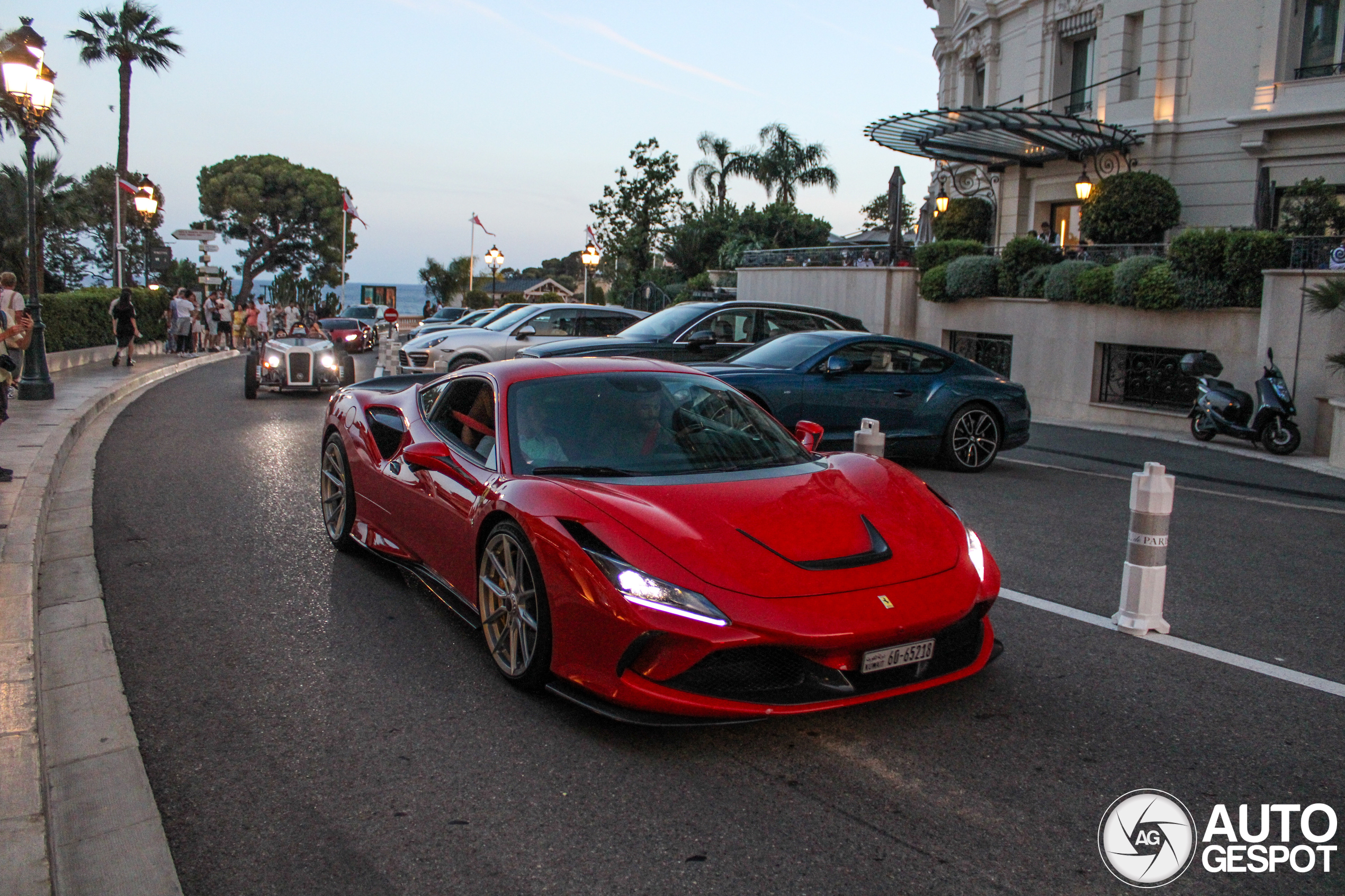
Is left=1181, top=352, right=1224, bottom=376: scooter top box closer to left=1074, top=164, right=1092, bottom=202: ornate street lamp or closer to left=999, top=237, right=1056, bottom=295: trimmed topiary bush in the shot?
left=999, top=237, right=1056, bottom=295: trimmed topiary bush

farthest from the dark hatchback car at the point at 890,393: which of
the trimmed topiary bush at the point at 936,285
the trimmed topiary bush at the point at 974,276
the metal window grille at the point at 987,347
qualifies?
the trimmed topiary bush at the point at 936,285

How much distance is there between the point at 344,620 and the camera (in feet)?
18.0

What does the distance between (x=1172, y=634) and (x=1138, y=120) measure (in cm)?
2418

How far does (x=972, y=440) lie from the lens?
36.2ft

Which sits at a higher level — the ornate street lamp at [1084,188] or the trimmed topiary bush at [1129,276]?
the ornate street lamp at [1084,188]

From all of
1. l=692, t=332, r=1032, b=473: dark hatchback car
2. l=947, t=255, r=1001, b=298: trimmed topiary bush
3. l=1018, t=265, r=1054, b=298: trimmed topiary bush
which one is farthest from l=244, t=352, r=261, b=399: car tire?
l=1018, t=265, r=1054, b=298: trimmed topiary bush

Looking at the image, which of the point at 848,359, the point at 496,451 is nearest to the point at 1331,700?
the point at 496,451

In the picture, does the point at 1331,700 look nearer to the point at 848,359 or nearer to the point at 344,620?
the point at 344,620

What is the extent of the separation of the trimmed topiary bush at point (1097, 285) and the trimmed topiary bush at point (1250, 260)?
2422 millimetres

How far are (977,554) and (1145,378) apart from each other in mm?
17006

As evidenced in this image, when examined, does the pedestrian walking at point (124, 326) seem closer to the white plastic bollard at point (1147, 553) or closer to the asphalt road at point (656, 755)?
the asphalt road at point (656, 755)

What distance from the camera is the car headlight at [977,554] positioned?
4.40 m

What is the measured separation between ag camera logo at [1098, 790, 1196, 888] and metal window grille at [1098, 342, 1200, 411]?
16.9 metres

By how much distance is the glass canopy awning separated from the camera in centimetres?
2512
